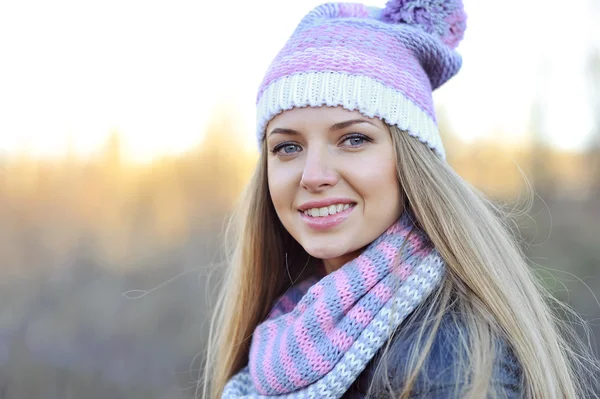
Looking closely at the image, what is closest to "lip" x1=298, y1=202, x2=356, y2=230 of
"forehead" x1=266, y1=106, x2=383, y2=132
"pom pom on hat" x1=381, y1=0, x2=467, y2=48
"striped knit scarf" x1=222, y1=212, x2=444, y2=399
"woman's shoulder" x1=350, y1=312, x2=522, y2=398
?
"striped knit scarf" x1=222, y1=212, x2=444, y2=399

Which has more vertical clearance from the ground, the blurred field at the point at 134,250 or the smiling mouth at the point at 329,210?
the smiling mouth at the point at 329,210

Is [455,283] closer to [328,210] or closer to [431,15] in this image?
[328,210]

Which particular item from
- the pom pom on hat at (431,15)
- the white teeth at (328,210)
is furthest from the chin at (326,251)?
the pom pom on hat at (431,15)

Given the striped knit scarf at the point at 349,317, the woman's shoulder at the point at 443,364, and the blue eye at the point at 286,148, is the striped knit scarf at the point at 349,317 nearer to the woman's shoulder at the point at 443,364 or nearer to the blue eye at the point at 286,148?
the woman's shoulder at the point at 443,364

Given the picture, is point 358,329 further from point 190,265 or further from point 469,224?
point 190,265

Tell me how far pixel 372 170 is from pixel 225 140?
411cm

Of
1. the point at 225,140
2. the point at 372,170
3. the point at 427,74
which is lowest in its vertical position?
the point at 225,140

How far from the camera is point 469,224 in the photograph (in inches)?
64.0

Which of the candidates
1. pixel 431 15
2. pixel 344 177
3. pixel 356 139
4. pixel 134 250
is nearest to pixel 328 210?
pixel 344 177

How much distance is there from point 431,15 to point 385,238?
77 cm

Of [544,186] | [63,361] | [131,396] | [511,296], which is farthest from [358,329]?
[544,186]

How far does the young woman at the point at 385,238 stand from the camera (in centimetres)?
140

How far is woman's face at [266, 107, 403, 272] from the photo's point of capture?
5.43 ft

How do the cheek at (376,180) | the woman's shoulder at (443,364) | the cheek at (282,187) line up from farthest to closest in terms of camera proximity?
the cheek at (282,187)
the cheek at (376,180)
the woman's shoulder at (443,364)
